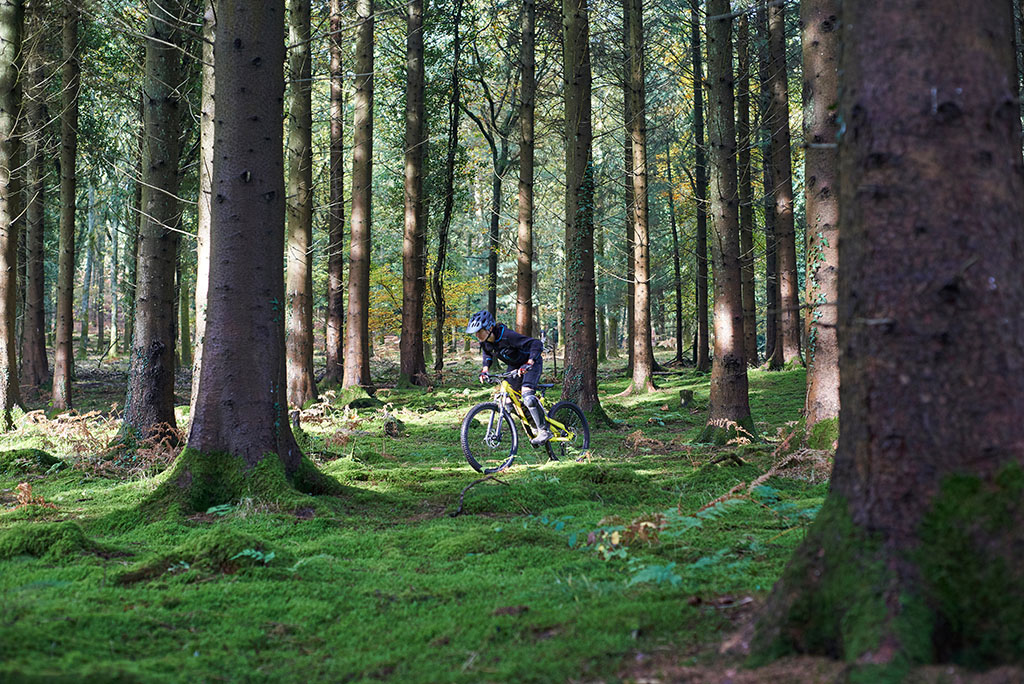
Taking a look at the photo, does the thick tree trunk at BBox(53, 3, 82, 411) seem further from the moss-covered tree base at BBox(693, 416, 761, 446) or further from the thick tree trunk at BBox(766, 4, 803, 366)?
the thick tree trunk at BBox(766, 4, 803, 366)

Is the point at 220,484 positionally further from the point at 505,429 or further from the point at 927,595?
the point at 927,595

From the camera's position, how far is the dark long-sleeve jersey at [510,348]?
9859 millimetres

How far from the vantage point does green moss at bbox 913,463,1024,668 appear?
97.2 inches

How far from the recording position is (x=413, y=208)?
19.8 meters

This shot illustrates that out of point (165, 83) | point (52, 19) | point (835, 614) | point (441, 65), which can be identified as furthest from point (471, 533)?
point (441, 65)

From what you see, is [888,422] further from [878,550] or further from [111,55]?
[111,55]

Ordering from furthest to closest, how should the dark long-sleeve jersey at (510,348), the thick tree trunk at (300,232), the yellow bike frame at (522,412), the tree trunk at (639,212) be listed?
the tree trunk at (639,212) → the thick tree trunk at (300,232) → the yellow bike frame at (522,412) → the dark long-sleeve jersey at (510,348)

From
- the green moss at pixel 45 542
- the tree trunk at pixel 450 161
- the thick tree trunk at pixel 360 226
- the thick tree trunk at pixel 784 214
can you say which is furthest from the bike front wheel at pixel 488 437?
the tree trunk at pixel 450 161

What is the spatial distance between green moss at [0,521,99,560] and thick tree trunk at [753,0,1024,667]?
14.6 ft

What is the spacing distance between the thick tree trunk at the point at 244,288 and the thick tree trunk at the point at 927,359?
5.10 meters

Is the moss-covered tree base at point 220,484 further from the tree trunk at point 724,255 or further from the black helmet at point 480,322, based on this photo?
the tree trunk at point 724,255

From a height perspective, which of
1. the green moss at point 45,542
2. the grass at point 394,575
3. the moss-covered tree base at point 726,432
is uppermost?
the moss-covered tree base at point 726,432

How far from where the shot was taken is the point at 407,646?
3480mm

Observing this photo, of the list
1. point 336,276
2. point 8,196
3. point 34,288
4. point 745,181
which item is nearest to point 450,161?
point 336,276
